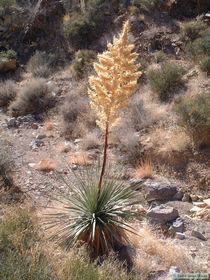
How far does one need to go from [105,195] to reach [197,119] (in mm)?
4572

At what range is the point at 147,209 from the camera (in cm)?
796

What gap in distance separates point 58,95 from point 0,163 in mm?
6616

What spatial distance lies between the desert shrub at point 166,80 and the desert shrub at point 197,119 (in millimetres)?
2291

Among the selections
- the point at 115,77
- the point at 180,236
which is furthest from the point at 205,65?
the point at 115,77

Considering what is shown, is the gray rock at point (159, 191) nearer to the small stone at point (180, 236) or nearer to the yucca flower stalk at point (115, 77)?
the small stone at point (180, 236)

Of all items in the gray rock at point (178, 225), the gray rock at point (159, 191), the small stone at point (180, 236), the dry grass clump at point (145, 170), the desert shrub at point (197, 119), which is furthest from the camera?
the desert shrub at point (197, 119)

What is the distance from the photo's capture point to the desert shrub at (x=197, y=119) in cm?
977

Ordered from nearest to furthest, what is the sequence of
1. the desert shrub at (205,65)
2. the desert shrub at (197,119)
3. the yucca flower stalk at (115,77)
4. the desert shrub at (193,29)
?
the yucca flower stalk at (115,77) → the desert shrub at (197,119) → the desert shrub at (205,65) → the desert shrub at (193,29)

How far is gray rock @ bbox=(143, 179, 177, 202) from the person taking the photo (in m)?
8.43

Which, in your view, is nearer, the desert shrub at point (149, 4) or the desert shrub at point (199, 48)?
the desert shrub at point (199, 48)

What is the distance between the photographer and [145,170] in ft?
31.1

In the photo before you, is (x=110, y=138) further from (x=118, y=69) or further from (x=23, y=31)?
(x=23, y=31)

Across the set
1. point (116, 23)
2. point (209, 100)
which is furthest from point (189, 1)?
point (209, 100)

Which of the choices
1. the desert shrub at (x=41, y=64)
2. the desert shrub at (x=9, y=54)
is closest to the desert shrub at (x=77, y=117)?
the desert shrub at (x=41, y=64)
